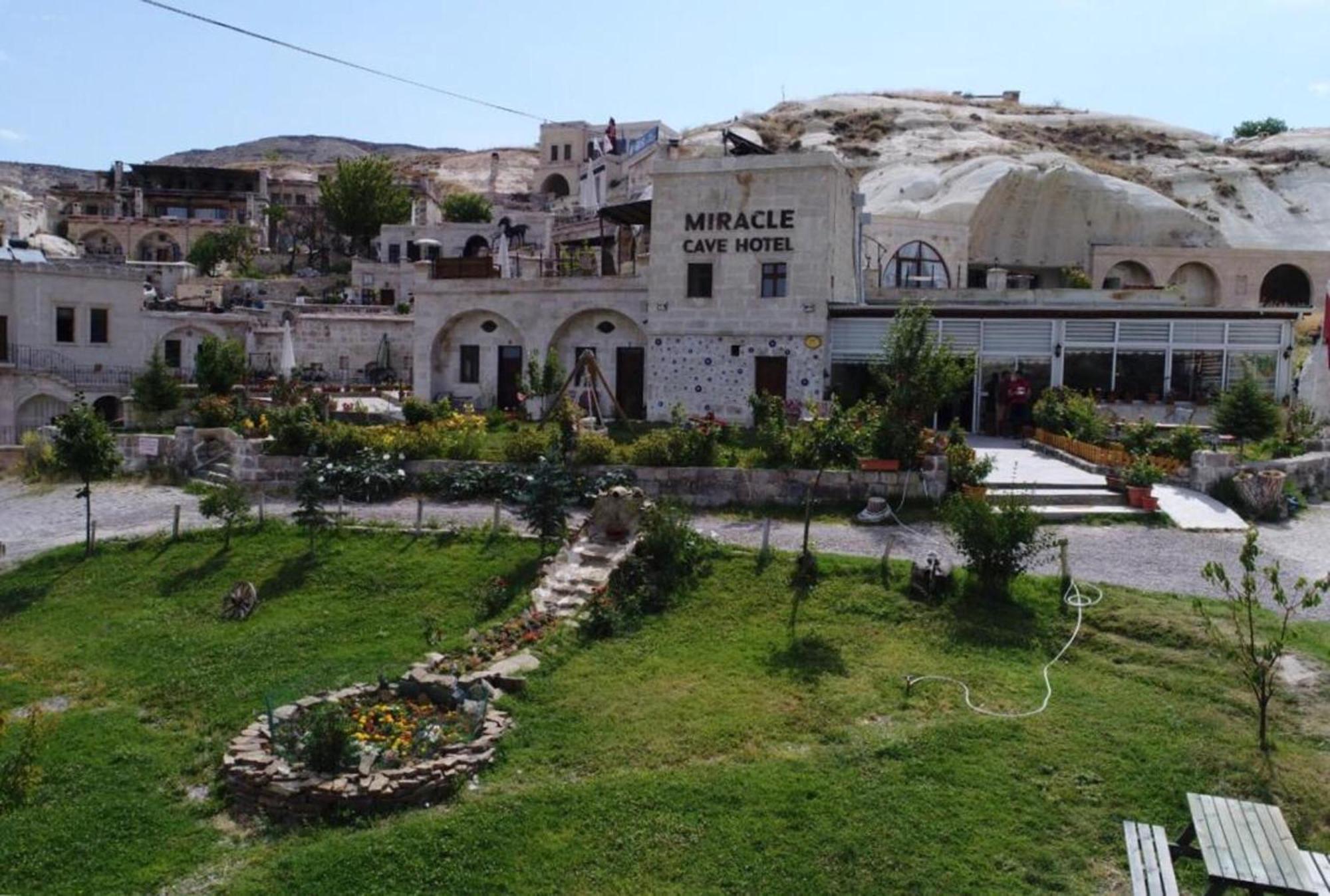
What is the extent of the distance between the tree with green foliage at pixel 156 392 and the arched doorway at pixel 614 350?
998 cm

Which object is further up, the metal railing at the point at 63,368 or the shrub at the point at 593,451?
the metal railing at the point at 63,368

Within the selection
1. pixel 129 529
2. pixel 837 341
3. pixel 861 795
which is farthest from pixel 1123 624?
pixel 129 529

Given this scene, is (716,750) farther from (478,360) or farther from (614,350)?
(478,360)

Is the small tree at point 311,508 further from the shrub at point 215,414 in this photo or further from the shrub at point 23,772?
the shrub at point 215,414

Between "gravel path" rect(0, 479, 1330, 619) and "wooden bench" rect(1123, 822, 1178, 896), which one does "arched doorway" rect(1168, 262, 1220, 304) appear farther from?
"wooden bench" rect(1123, 822, 1178, 896)

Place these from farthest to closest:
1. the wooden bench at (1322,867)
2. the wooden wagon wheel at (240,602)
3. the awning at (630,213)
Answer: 1. the awning at (630,213)
2. the wooden wagon wheel at (240,602)
3. the wooden bench at (1322,867)

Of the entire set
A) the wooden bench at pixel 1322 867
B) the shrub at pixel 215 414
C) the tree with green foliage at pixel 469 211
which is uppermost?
the tree with green foliage at pixel 469 211

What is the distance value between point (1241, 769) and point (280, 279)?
5500cm

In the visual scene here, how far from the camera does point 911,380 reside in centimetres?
1830

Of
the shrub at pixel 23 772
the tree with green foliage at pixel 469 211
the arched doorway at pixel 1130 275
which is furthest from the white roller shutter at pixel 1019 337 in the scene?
the tree with green foliage at pixel 469 211

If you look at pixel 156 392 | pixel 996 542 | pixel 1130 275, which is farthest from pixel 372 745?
pixel 1130 275

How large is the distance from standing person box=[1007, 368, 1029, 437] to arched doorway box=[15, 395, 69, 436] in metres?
28.9

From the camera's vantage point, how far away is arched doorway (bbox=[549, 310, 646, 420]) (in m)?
29.2

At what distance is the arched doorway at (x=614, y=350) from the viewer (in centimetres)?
2919
